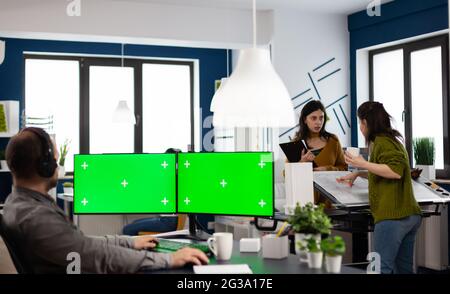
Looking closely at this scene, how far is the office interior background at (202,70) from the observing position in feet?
16.8

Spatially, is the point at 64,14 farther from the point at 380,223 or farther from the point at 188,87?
the point at 380,223

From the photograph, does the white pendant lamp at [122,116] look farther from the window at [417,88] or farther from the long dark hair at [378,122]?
the long dark hair at [378,122]

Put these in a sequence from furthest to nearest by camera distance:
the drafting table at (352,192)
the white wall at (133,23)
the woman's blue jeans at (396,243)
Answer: the white wall at (133,23), the drafting table at (352,192), the woman's blue jeans at (396,243)

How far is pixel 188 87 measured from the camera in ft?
23.2

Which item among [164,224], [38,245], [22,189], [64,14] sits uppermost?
[64,14]

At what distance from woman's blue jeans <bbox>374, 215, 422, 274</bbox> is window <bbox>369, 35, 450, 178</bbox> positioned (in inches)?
92.0

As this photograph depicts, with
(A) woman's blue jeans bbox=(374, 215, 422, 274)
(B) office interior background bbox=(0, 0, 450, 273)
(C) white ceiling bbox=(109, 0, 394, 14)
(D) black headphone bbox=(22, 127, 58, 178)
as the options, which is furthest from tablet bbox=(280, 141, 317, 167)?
(C) white ceiling bbox=(109, 0, 394, 14)

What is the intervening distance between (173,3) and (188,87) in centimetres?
179

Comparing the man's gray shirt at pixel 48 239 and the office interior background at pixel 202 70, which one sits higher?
the office interior background at pixel 202 70

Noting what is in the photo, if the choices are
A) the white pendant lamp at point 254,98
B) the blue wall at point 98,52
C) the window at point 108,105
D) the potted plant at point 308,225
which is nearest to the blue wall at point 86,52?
the blue wall at point 98,52

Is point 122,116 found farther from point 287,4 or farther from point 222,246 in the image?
point 222,246

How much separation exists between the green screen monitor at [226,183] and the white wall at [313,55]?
126 inches

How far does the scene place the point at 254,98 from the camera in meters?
1.94
